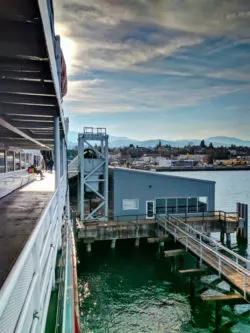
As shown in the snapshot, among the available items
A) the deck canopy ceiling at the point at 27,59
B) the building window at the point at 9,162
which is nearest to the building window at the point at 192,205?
the building window at the point at 9,162

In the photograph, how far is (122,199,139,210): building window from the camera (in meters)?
21.7

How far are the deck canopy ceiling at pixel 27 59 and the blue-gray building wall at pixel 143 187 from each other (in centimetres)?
1603

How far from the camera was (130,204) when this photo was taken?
21812 mm

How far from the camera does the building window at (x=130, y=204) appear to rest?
21672 millimetres

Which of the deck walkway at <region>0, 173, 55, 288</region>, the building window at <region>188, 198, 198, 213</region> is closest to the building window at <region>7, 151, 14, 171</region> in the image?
the deck walkway at <region>0, 173, 55, 288</region>

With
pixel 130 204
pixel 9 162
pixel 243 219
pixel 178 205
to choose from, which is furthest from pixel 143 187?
pixel 9 162

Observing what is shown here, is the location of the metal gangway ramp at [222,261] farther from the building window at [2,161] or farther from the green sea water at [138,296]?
the building window at [2,161]

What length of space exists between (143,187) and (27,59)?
18871mm

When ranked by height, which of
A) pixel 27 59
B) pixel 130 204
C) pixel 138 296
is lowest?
pixel 138 296

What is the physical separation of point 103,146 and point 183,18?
37.6 ft

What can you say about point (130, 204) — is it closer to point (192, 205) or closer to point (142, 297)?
point (192, 205)

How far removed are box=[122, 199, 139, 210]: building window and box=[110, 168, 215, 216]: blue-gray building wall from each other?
0.71ft

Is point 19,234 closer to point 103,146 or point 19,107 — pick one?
point 19,107

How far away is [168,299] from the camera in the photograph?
13180 mm
